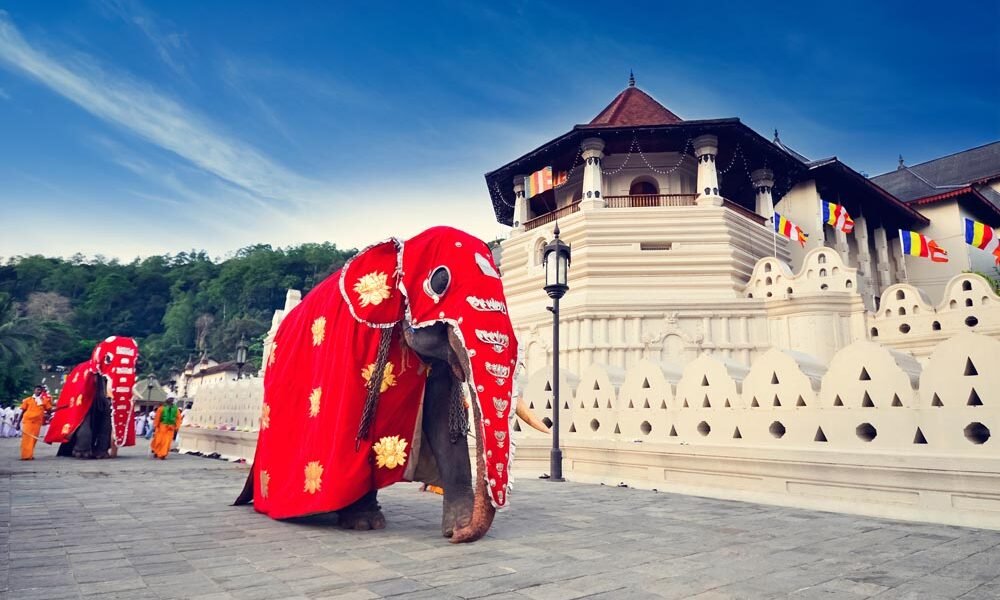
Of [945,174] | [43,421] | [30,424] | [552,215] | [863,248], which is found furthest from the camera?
[945,174]

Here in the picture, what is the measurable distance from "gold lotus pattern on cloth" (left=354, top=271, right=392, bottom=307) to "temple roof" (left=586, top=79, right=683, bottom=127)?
20683mm

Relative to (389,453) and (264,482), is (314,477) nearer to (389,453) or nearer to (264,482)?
(389,453)

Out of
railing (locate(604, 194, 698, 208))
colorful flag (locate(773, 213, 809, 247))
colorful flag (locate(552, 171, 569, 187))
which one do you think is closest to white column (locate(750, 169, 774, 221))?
colorful flag (locate(773, 213, 809, 247))

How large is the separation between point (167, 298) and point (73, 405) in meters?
89.9

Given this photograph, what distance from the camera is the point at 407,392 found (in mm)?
4965

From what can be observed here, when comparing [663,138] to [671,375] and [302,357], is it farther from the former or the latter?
[302,357]

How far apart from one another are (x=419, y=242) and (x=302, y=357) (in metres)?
1.93

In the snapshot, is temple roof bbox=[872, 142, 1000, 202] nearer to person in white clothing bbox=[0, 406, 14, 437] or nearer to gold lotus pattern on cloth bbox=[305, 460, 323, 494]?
gold lotus pattern on cloth bbox=[305, 460, 323, 494]

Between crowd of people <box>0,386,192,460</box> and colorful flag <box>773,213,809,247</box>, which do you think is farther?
colorful flag <box>773,213,809,247</box>

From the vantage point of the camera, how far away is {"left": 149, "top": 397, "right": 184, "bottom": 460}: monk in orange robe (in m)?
14.1

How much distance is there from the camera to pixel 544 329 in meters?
20.0

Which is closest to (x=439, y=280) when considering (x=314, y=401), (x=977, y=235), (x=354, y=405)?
(x=354, y=405)

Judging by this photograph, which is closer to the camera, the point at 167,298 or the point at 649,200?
the point at 649,200

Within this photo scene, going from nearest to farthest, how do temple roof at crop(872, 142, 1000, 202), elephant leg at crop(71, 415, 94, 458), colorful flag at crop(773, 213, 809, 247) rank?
elephant leg at crop(71, 415, 94, 458)
colorful flag at crop(773, 213, 809, 247)
temple roof at crop(872, 142, 1000, 202)
